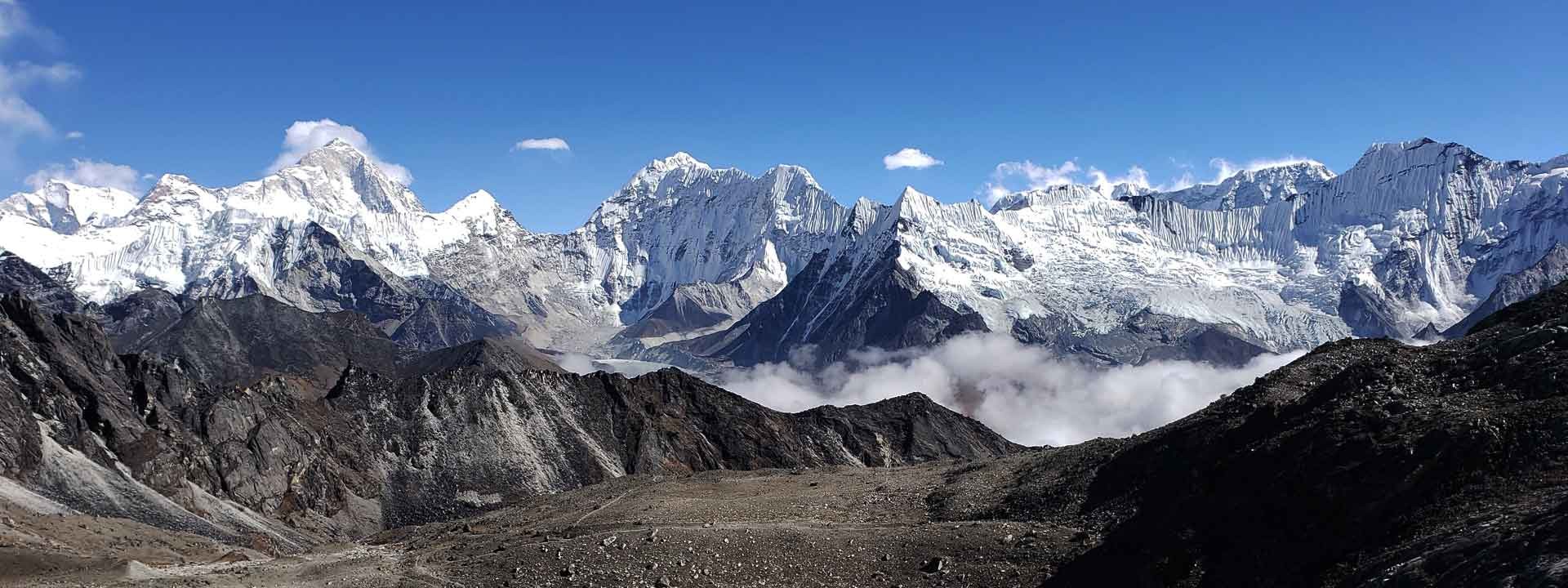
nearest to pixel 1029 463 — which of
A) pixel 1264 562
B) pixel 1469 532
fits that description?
pixel 1264 562

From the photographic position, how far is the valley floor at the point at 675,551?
60.7 m

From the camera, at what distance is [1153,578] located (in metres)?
51.2

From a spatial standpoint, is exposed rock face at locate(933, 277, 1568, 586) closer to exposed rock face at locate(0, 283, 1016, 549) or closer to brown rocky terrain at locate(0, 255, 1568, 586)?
brown rocky terrain at locate(0, 255, 1568, 586)

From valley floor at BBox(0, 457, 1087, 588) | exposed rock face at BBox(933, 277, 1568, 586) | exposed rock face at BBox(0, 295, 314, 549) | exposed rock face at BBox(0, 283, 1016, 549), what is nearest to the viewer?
exposed rock face at BBox(933, 277, 1568, 586)

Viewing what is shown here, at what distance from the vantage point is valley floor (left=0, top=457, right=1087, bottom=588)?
6069 cm

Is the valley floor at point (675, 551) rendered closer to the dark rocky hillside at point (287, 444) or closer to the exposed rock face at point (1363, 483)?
the exposed rock face at point (1363, 483)

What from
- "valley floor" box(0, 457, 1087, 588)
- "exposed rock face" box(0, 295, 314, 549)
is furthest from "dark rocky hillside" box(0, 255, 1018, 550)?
"valley floor" box(0, 457, 1087, 588)

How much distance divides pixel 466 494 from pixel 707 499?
287 feet

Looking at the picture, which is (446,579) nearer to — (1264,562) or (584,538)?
(584,538)

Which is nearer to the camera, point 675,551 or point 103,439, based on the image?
point 675,551

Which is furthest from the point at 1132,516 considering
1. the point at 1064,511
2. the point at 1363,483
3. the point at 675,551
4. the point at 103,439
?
the point at 103,439

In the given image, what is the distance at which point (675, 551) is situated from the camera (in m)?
65.6

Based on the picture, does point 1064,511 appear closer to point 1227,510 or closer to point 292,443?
point 1227,510

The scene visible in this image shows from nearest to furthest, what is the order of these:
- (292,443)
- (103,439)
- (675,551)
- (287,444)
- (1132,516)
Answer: (1132,516)
(675,551)
(103,439)
(287,444)
(292,443)
